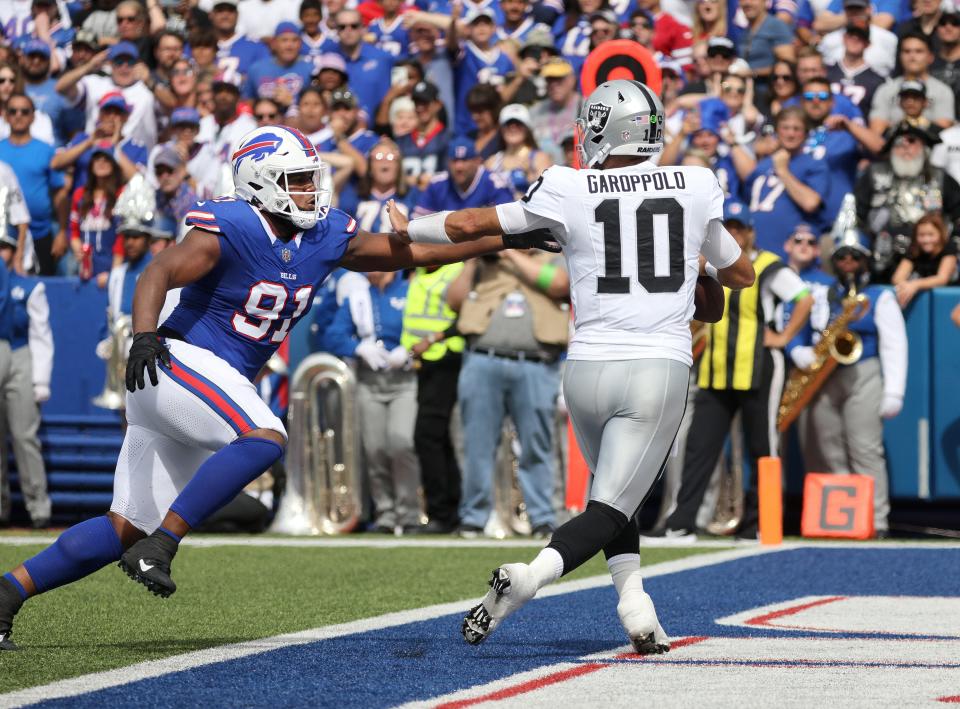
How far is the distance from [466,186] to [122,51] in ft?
13.9

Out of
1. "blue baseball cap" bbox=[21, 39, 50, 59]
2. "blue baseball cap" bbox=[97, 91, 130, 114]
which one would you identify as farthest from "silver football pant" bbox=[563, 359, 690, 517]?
"blue baseball cap" bbox=[21, 39, 50, 59]

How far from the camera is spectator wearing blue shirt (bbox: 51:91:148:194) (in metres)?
12.9

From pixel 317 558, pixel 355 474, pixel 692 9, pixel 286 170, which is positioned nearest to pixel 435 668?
pixel 286 170

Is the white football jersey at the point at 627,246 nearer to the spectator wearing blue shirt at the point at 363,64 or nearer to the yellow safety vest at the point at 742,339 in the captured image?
the yellow safety vest at the point at 742,339

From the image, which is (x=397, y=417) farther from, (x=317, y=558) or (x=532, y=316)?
(x=317, y=558)

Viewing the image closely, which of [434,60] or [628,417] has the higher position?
[434,60]

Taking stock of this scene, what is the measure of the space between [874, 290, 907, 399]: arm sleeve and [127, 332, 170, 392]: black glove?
659 centimetres

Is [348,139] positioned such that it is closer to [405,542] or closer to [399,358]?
[399,358]

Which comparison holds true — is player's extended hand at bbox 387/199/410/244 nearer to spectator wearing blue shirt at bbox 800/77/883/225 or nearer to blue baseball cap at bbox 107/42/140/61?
spectator wearing blue shirt at bbox 800/77/883/225

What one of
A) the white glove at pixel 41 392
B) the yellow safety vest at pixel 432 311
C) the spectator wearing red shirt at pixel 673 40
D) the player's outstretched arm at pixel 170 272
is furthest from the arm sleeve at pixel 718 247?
the spectator wearing red shirt at pixel 673 40

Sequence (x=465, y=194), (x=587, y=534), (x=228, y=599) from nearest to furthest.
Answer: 1. (x=587, y=534)
2. (x=228, y=599)
3. (x=465, y=194)

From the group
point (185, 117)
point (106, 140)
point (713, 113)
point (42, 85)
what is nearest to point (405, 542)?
point (713, 113)

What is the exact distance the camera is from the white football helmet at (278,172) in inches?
215

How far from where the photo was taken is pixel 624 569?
543 centimetres
